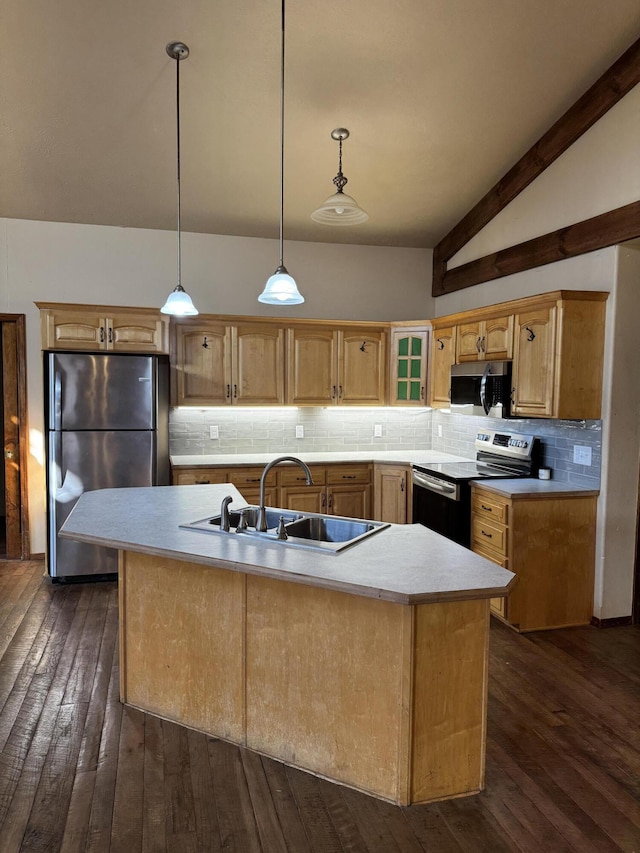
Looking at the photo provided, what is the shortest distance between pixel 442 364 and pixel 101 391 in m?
2.84

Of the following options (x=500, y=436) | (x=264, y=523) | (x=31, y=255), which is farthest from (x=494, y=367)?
(x=31, y=255)

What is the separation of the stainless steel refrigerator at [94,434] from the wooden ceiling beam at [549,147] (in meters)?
2.89

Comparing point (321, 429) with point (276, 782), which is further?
point (321, 429)

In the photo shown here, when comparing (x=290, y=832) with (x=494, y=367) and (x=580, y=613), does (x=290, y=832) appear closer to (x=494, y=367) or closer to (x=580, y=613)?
(x=580, y=613)

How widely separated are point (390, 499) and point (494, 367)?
1.59m

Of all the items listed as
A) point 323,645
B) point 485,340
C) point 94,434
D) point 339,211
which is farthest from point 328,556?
point 94,434

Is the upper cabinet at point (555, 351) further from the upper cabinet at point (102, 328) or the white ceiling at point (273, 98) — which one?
the upper cabinet at point (102, 328)

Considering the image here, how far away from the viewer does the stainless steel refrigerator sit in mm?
4629

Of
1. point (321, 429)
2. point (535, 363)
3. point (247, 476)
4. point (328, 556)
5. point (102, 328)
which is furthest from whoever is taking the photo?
point (321, 429)

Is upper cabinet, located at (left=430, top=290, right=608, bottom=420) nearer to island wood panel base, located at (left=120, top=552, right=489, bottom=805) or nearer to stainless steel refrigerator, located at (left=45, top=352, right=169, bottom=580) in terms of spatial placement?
island wood panel base, located at (left=120, top=552, right=489, bottom=805)

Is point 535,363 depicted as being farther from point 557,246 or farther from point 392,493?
point 392,493

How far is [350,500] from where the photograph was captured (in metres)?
5.40

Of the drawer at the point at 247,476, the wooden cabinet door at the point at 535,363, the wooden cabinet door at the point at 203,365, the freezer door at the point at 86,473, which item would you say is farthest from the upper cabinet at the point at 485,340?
the freezer door at the point at 86,473

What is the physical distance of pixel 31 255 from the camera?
16.6ft
